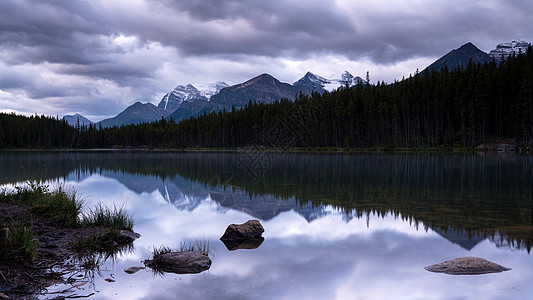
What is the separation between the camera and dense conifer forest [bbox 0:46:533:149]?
87.2 m

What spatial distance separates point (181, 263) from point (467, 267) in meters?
6.76

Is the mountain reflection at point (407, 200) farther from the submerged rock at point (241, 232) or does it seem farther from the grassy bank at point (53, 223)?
the grassy bank at point (53, 223)

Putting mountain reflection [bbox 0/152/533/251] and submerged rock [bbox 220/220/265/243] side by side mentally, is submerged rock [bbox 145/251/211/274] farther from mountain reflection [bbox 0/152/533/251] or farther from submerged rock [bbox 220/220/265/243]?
mountain reflection [bbox 0/152/533/251]

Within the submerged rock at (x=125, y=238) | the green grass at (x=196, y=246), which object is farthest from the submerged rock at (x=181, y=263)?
the submerged rock at (x=125, y=238)

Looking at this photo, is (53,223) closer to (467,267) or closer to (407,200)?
(467,267)

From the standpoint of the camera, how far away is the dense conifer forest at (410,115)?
87188 millimetres

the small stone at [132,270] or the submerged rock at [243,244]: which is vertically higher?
the small stone at [132,270]

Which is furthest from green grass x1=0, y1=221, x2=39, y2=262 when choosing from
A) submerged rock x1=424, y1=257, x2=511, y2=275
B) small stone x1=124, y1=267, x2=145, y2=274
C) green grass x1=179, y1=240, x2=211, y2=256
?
submerged rock x1=424, y1=257, x2=511, y2=275

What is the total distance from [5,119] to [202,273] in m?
220

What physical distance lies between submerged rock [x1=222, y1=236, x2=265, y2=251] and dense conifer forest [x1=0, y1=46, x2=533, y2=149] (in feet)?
278

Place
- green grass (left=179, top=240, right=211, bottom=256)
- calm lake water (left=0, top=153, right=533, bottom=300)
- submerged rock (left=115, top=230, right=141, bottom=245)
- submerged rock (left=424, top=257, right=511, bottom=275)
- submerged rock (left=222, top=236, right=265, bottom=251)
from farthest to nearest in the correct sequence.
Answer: submerged rock (left=115, top=230, right=141, bottom=245)
submerged rock (left=222, top=236, right=265, bottom=251)
green grass (left=179, top=240, right=211, bottom=256)
submerged rock (left=424, top=257, right=511, bottom=275)
calm lake water (left=0, top=153, right=533, bottom=300)

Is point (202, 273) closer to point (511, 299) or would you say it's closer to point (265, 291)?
point (265, 291)

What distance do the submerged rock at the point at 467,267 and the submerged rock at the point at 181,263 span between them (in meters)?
5.44

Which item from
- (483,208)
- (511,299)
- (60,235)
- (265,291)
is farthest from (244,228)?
(483,208)
